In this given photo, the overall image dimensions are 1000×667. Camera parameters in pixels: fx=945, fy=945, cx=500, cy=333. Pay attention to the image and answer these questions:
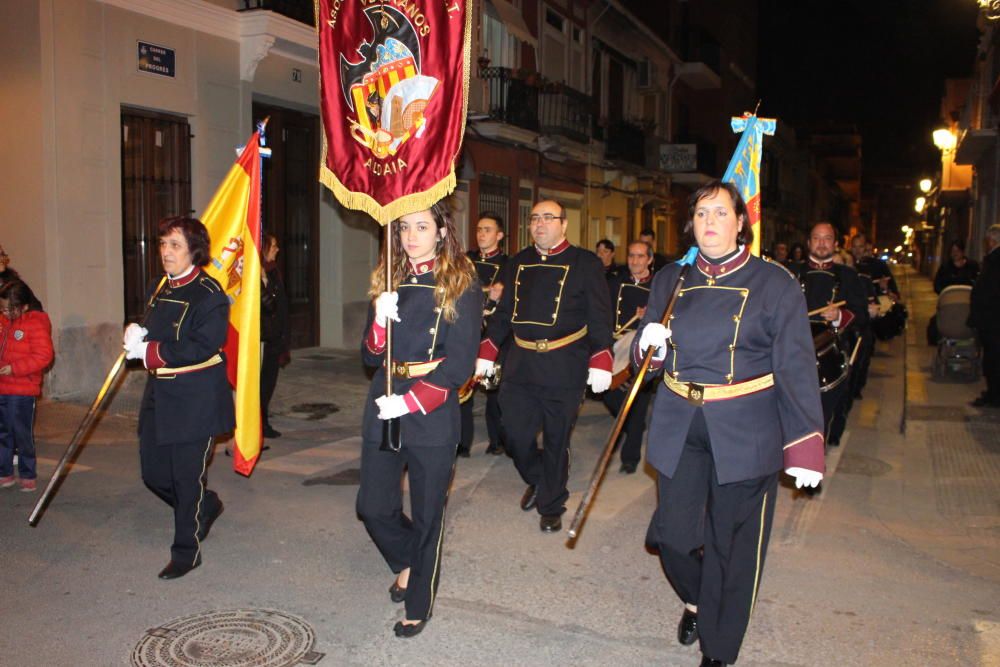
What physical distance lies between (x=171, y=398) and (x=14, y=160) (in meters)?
6.77

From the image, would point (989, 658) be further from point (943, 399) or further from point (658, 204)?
point (658, 204)

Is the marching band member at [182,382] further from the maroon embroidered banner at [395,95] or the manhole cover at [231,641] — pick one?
the maroon embroidered banner at [395,95]

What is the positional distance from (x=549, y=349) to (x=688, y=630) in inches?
90.4

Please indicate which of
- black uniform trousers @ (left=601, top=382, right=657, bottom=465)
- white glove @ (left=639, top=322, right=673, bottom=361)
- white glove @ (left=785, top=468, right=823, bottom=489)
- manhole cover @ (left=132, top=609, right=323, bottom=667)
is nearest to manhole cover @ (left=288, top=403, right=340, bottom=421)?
black uniform trousers @ (left=601, top=382, right=657, bottom=465)

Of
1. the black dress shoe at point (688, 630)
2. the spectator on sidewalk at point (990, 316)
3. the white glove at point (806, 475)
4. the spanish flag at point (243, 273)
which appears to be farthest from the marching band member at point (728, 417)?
the spectator on sidewalk at point (990, 316)

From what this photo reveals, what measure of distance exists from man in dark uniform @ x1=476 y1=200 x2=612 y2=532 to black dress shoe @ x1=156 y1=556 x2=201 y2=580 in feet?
6.87

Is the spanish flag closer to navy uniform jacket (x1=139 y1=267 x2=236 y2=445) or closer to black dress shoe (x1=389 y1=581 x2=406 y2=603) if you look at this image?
→ navy uniform jacket (x1=139 y1=267 x2=236 y2=445)

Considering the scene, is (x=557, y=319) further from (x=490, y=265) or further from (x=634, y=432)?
(x=490, y=265)

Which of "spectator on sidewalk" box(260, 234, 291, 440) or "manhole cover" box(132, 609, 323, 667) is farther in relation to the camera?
"spectator on sidewalk" box(260, 234, 291, 440)

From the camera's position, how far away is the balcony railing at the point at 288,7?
12828 millimetres

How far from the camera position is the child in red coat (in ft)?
21.3

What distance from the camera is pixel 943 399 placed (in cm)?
1111

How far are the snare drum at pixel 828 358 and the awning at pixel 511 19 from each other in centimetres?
1109

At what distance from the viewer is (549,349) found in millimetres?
6215
